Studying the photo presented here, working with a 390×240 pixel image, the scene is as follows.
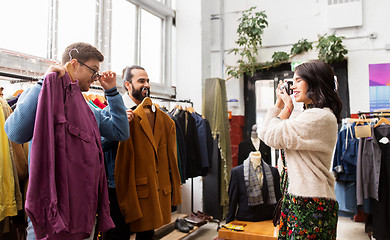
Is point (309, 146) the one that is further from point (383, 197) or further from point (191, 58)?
point (191, 58)

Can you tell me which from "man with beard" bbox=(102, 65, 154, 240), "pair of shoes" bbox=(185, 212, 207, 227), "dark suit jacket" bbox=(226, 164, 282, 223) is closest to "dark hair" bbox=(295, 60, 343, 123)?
"man with beard" bbox=(102, 65, 154, 240)

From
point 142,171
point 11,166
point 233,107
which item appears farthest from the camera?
point 233,107

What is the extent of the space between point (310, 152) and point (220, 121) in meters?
3.39

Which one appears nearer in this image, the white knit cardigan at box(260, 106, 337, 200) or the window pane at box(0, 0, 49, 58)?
the white knit cardigan at box(260, 106, 337, 200)

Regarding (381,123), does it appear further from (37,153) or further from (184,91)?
(37,153)

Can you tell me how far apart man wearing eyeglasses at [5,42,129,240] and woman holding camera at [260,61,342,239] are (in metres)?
0.87

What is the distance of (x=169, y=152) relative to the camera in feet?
8.73

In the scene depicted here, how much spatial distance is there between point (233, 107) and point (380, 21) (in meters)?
2.86

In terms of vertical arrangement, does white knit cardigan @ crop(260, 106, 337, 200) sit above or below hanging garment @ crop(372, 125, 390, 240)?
above

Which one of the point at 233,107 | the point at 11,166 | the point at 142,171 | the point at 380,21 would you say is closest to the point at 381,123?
the point at 380,21

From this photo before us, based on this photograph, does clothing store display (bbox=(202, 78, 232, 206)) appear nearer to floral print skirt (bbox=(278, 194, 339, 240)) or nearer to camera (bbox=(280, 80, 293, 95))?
camera (bbox=(280, 80, 293, 95))

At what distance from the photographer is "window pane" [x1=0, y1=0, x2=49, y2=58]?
3076mm

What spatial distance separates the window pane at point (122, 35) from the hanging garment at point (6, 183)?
254 centimetres

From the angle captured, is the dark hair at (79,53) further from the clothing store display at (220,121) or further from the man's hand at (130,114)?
the clothing store display at (220,121)
